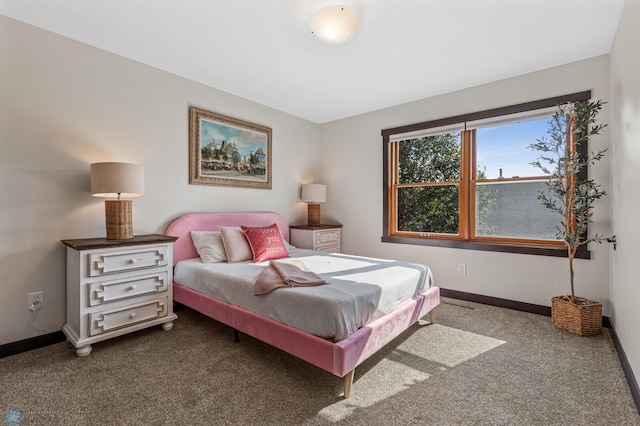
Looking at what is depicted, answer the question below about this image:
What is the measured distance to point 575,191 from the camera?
2701 millimetres

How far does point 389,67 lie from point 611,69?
196 centimetres

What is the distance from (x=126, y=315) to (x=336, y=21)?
279 centimetres

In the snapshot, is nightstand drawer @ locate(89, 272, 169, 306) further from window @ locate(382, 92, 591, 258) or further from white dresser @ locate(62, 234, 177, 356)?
window @ locate(382, 92, 591, 258)

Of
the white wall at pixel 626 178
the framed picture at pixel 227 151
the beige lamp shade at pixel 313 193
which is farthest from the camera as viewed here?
the beige lamp shade at pixel 313 193

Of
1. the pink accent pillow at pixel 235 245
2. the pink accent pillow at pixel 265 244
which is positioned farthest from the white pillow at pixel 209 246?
the pink accent pillow at pixel 265 244

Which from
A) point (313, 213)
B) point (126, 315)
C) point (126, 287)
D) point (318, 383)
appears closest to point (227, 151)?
point (313, 213)

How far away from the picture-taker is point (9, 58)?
228 cm

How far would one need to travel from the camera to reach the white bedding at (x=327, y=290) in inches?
70.6

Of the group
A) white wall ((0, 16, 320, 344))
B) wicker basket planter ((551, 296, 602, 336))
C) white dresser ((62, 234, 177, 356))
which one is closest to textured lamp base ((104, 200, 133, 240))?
white dresser ((62, 234, 177, 356))

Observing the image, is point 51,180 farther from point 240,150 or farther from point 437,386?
point 437,386

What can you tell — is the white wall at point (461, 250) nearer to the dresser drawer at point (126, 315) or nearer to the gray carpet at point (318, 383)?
the gray carpet at point (318, 383)

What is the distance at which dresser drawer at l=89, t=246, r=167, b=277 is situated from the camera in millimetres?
2264

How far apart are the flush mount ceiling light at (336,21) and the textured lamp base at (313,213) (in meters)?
2.73

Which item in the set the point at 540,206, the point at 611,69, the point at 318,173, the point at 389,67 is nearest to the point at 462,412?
the point at 540,206
